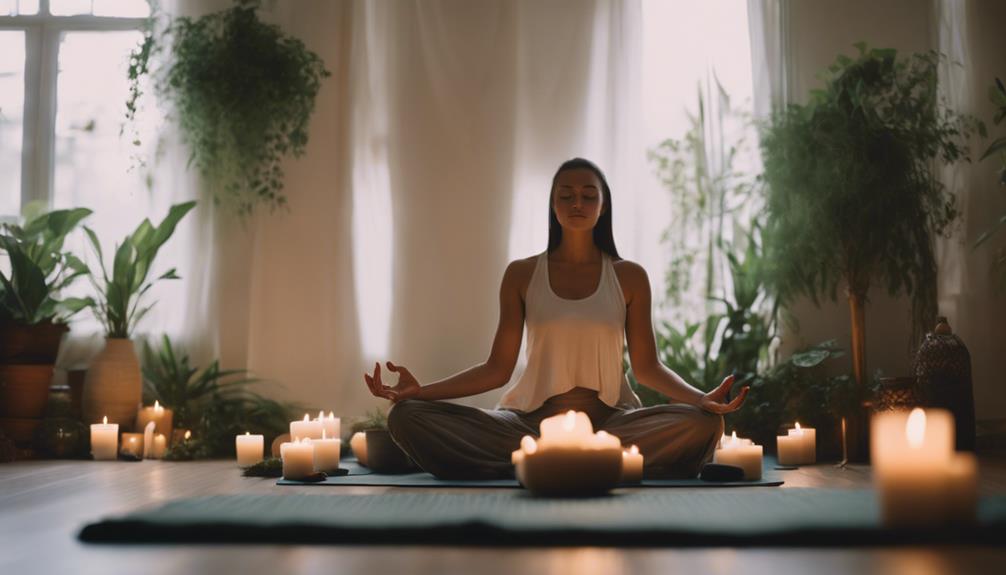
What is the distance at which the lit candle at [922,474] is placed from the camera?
1.54 meters

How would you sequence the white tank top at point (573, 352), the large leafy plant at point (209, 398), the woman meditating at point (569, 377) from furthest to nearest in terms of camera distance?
the large leafy plant at point (209, 398) → the white tank top at point (573, 352) → the woman meditating at point (569, 377)

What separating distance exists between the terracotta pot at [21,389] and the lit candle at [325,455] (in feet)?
5.79

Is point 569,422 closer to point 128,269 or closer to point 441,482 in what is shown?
point 441,482

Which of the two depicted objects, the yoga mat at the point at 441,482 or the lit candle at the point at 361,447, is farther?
the lit candle at the point at 361,447

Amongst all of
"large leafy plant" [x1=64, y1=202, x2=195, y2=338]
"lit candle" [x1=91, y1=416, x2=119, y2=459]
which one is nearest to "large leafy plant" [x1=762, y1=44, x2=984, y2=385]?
"large leafy plant" [x1=64, y1=202, x2=195, y2=338]

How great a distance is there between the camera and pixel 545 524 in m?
1.71

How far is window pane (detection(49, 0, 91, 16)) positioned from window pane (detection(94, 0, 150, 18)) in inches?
2.2

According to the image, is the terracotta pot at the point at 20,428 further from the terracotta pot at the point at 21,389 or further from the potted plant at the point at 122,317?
the potted plant at the point at 122,317

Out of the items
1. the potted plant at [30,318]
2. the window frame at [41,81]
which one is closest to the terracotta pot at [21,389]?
the potted plant at [30,318]

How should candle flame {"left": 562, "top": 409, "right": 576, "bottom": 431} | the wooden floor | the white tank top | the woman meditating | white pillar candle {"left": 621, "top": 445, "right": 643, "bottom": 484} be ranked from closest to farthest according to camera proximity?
the wooden floor < candle flame {"left": 562, "top": 409, "right": 576, "bottom": 431} < white pillar candle {"left": 621, "top": 445, "right": 643, "bottom": 484} < the woman meditating < the white tank top

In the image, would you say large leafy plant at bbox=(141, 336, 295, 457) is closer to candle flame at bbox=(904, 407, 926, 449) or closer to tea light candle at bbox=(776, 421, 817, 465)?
tea light candle at bbox=(776, 421, 817, 465)

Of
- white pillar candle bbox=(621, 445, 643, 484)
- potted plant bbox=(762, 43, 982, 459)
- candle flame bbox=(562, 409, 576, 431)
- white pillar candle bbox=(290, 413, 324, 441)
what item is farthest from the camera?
potted plant bbox=(762, 43, 982, 459)

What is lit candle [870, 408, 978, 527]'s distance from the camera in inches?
60.6

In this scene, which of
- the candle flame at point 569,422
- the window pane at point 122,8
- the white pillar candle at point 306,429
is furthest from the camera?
the window pane at point 122,8
